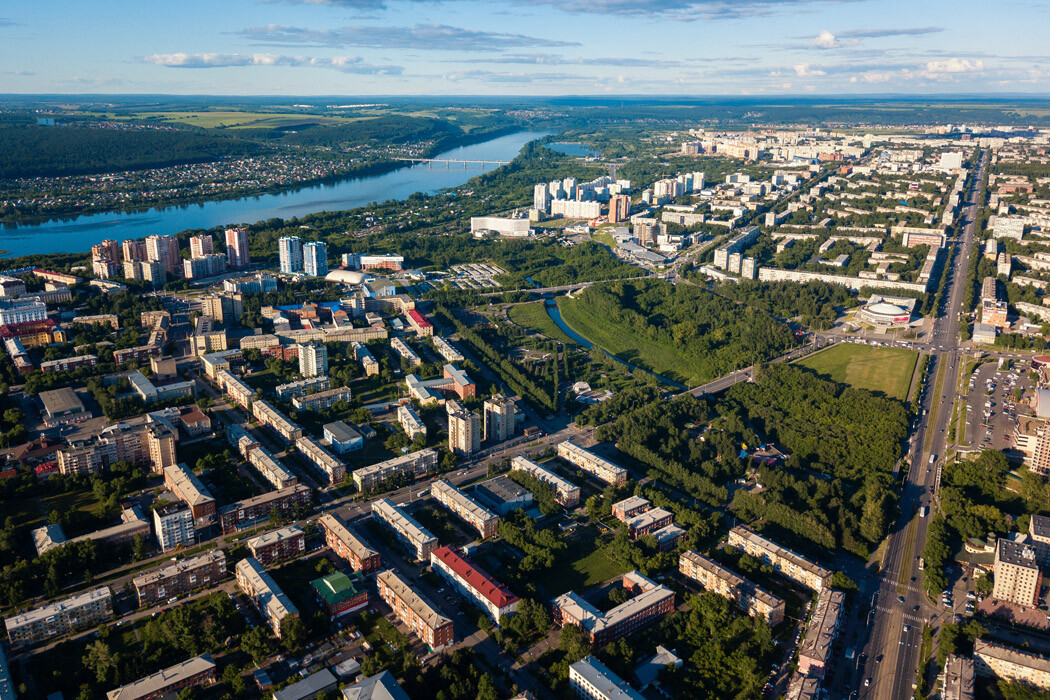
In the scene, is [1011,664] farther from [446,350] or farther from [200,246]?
[200,246]

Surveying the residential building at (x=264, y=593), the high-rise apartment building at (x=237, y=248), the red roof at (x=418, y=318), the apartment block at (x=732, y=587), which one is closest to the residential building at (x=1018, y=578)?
the apartment block at (x=732, y=587)

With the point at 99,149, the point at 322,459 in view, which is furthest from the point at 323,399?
the point at 99,149

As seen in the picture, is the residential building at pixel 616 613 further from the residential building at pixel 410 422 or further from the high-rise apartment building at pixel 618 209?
the high-rise apartment building at pixel 618 209

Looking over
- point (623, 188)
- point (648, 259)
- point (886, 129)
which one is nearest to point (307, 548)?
point (648, 259)

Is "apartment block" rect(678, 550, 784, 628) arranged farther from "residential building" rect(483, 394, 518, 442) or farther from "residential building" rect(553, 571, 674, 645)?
"residential building" rect(483, 394, 518, 442)

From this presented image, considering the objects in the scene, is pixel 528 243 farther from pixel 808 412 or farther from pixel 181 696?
pixel 181 696

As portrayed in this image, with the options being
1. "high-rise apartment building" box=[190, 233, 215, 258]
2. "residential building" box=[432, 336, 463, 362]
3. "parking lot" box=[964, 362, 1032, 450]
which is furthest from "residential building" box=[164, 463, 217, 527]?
"high-rise apartment building" box=[190, 233, 215, 258]
